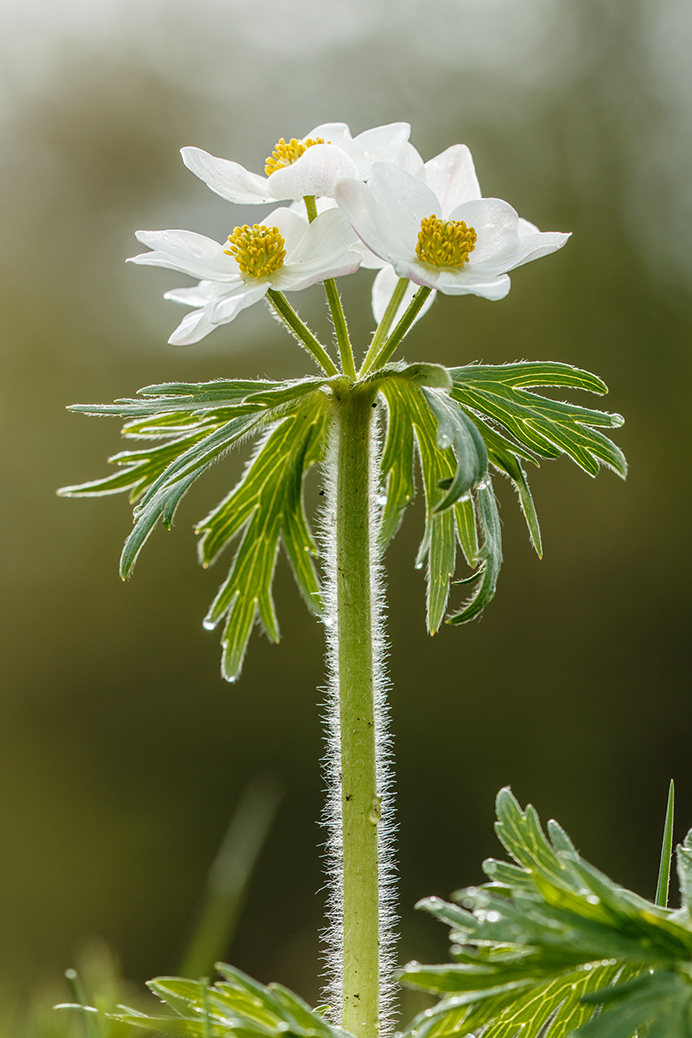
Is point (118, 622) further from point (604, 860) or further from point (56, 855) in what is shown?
point (604, 860)

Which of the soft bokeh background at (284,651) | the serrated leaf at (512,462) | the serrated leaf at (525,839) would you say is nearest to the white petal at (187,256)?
the serrated leaf at (512,462)

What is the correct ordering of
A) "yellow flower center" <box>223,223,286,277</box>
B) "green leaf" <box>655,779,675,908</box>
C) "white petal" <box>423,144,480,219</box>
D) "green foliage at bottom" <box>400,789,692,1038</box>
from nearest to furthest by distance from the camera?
"green foliage at bottom" <box>400,789,692,1038</box> < "green leaf" <box>655,779,675,908</box> < "yellow flower center" <box>223,223,286,277</box> < "white petal" <box>423,144,480,219</box>

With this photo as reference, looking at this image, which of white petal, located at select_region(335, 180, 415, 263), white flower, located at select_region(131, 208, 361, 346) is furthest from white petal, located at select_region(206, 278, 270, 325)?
white petal, located at select_region(335, 180, 415, 263)

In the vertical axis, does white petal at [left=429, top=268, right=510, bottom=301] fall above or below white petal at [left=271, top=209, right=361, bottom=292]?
below

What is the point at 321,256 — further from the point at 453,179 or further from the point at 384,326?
the point at 453,179

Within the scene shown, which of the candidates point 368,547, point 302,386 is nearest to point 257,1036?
point 368,547

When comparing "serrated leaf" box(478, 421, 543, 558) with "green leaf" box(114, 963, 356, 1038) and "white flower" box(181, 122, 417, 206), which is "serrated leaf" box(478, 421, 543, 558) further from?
"green leaf" box(114, 963, 356, 1038)
